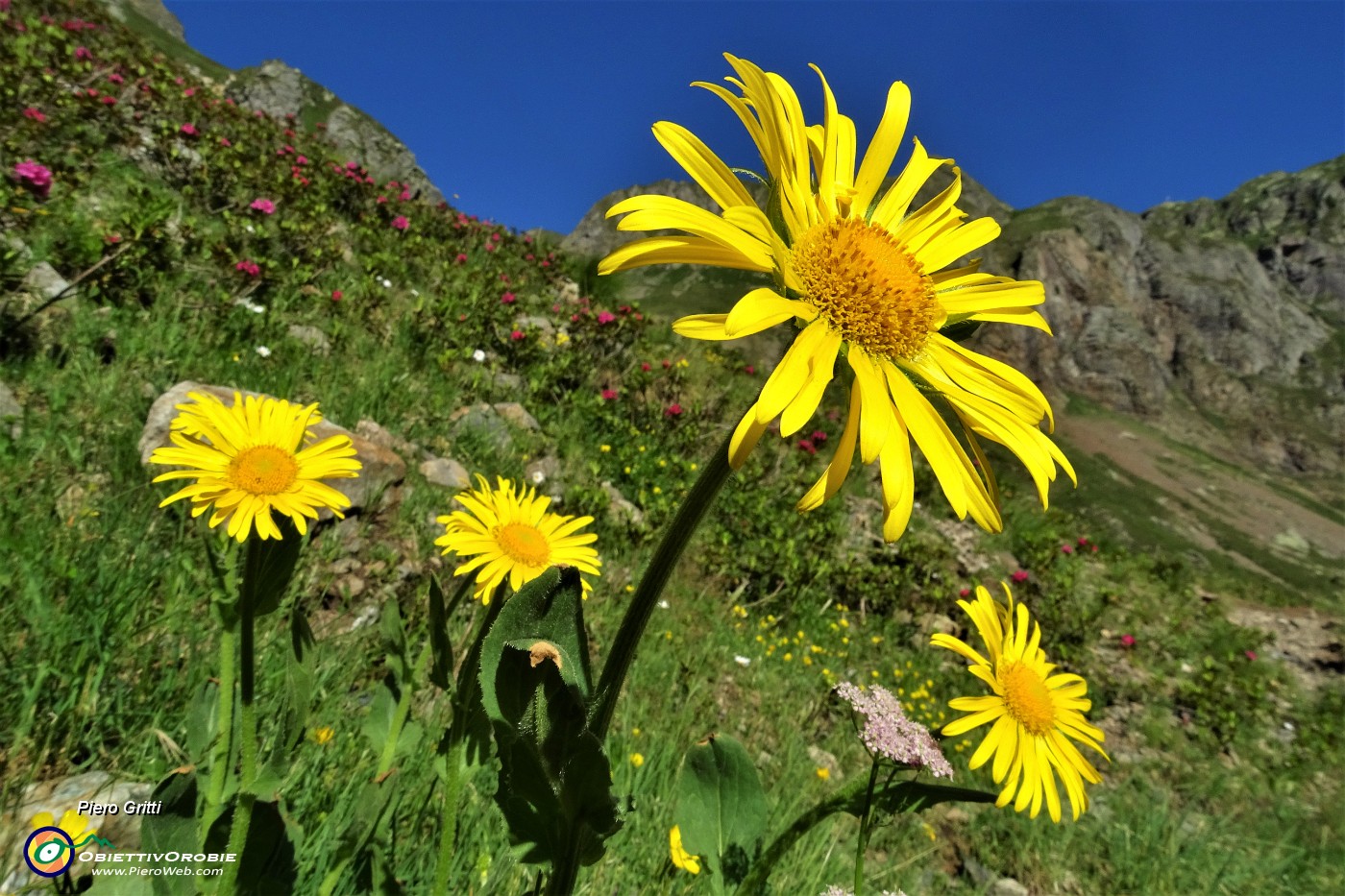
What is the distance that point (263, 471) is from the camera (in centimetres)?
165

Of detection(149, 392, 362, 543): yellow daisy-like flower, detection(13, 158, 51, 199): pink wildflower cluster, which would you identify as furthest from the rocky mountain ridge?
detection(149, 392, 362, 543): yellow daisy-like flower

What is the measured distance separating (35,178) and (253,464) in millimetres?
4034

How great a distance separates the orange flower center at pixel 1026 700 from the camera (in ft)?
5.96

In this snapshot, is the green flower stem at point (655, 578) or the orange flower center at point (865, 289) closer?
the green flower stem at point (655, 578)

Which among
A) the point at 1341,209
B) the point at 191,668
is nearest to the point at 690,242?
the point at 191,668

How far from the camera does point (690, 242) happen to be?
98cm

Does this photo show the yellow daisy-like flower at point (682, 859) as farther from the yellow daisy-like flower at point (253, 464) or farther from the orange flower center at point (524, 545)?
the yellow daisy-like flower at point (253, 464)

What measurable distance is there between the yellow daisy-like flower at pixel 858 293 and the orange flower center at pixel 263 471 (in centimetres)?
116

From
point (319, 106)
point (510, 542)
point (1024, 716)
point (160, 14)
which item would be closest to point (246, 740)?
point (510, 542)

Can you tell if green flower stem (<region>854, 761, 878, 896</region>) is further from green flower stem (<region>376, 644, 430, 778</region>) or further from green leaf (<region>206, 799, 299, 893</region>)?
green leaf (<region>206, 799, 299, 893</region>)

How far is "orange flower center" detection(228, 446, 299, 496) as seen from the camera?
1606 mm

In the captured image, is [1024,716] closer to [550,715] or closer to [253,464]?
[550,715]

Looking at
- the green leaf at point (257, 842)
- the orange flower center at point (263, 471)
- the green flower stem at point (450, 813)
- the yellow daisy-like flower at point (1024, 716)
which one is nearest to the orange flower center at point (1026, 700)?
the yellow daisy-like flower at point (1024, 716)

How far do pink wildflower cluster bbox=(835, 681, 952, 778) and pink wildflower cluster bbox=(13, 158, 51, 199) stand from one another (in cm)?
539
